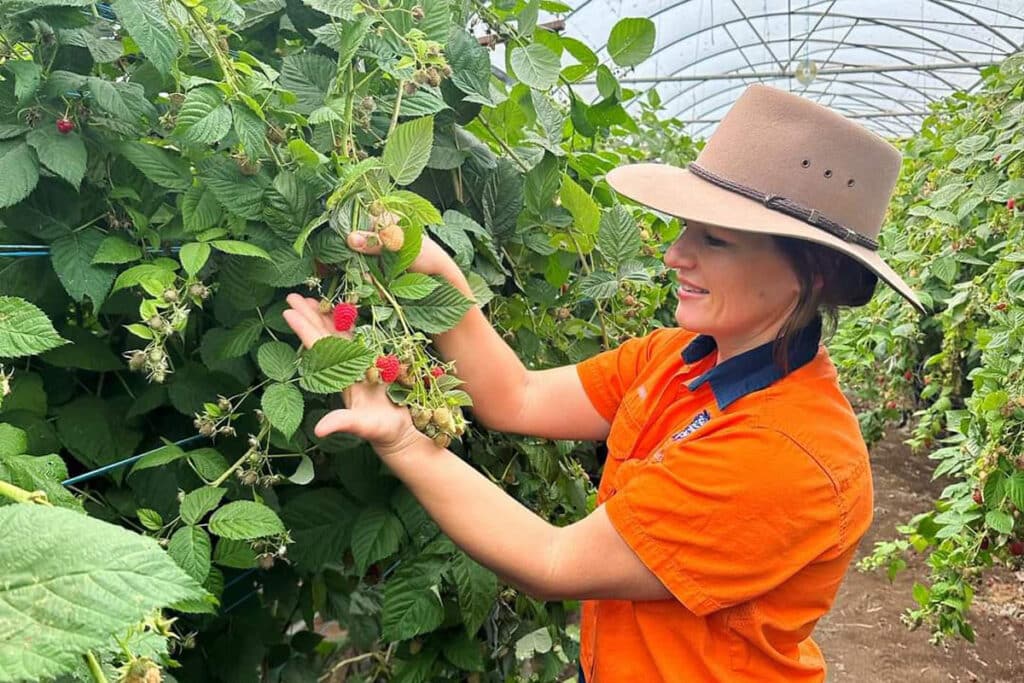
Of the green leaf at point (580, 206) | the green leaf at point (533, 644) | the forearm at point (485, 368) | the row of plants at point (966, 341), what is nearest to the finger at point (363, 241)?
the forearm at point (485, 368)

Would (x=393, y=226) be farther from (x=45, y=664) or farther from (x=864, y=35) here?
(x=864, y=35)

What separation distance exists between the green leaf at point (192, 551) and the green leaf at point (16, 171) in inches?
15.3

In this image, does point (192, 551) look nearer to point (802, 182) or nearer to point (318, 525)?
point (318, 525)

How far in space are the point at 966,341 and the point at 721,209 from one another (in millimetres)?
2777

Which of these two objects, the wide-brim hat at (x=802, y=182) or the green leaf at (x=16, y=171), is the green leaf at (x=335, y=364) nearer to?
the green leaf at (x=16, y=171)

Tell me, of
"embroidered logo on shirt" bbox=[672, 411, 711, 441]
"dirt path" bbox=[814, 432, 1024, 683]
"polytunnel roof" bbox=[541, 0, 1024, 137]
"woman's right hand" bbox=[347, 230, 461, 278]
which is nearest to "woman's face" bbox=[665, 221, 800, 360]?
"embroidered logo on shirt" bbox=[672, 411, 711, 441]

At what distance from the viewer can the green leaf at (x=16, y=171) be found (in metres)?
0.85

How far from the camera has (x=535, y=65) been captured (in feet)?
4.01

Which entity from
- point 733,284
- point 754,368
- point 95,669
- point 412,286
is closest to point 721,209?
point 733,284

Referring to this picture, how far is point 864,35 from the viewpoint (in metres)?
12.0

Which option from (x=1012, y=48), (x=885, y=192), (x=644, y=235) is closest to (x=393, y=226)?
(x=885, y=192)

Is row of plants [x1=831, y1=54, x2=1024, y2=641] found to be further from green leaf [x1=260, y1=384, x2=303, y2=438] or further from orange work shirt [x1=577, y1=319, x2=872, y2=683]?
green leaf [x1=260, y1=384, x2=303, y2=438]

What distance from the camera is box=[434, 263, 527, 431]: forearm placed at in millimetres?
1270

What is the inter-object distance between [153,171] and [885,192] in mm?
1000
